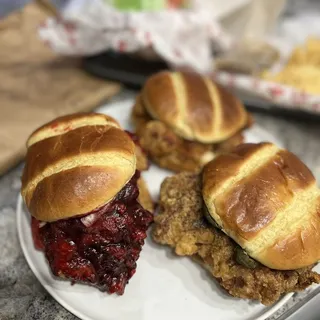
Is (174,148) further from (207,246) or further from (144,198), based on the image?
(207,246)

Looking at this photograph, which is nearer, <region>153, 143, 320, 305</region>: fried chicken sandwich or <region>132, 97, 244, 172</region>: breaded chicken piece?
<region>153, 143, 320, 305</region>: fried chicken sandwich

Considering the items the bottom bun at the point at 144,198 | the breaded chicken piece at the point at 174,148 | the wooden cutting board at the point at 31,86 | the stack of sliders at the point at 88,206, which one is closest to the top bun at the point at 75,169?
the stack of sliders at the point at 88,206

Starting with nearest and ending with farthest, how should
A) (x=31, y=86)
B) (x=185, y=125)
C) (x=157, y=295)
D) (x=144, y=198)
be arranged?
(x=157, y=295)
(x=144, y=198)
(x=185, y=125)
(x=31, y=86)

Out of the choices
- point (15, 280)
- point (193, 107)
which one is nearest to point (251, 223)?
point (193, 107)

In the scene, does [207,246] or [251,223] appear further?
[207,246]

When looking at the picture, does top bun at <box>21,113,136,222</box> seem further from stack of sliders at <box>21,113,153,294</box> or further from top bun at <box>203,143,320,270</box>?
top bun at <box>203,143,320,270</box>

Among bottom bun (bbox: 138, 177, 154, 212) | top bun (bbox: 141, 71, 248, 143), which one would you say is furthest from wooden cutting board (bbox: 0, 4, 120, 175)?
bottom bun (bbox: 138, 177, 154, 212)

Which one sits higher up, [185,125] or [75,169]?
[75,169]
